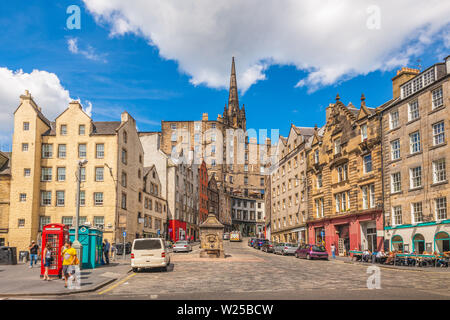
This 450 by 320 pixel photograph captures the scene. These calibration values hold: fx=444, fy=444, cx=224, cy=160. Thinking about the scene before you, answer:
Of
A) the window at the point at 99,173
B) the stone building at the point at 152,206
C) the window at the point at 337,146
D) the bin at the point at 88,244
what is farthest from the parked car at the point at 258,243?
the bin at the point at 88,244

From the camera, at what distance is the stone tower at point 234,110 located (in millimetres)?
130875

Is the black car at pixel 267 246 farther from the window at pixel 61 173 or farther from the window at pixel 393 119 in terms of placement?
the window at pixel 61 173

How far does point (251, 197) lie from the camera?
11575cm

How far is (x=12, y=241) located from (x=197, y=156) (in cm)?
6256

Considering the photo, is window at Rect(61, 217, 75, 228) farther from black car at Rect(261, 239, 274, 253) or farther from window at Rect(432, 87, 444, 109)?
window at Rect(432, 87, 444, 109)

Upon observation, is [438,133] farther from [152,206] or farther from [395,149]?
[152,206]

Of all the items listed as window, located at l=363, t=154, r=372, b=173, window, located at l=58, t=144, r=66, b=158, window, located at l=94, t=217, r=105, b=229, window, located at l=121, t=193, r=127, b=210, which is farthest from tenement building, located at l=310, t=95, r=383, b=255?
window, located at l=58, t=144, r=66, b=158

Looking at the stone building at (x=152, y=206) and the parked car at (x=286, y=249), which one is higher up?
the stone building at (x=152, y=206)

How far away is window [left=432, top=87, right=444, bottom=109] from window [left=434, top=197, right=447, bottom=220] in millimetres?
6987

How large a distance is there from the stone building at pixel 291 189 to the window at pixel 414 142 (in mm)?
21775

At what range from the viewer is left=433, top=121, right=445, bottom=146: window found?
3254 centimetres

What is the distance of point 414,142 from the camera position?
3566cm

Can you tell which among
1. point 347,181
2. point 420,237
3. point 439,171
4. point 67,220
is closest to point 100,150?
point 67,220

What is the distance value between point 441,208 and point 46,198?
40094mm
